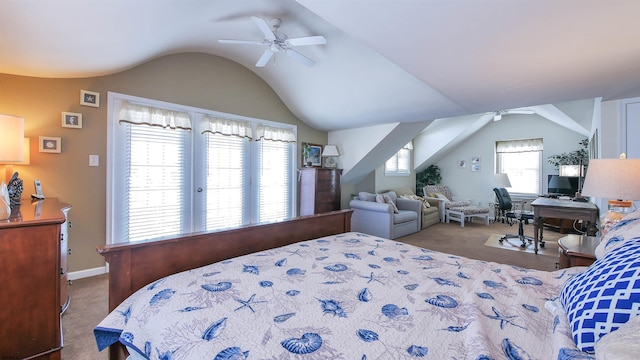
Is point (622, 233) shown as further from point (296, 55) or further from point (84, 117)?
point (84, 117)

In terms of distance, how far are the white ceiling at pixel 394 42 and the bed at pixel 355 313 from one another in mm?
1423

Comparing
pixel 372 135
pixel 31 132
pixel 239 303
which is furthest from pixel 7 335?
pixel 372 135

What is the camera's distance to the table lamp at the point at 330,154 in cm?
494

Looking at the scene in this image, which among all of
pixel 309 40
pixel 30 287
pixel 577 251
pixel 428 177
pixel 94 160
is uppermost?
pixel 309 40

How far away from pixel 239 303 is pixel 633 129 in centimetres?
388

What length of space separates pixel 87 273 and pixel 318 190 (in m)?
3.15

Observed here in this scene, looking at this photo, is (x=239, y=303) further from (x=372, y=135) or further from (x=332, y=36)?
(x=372, y=135)

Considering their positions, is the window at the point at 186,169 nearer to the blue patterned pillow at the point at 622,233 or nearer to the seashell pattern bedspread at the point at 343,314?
the seashell pattern bedspread at the point at 343,314

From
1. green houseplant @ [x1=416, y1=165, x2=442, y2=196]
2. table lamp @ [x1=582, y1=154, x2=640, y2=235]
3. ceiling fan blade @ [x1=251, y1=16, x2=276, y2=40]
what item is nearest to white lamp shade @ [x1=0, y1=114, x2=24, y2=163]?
ceiling fan blade @ [x1=251, y1=16, x2=276, y2=40]

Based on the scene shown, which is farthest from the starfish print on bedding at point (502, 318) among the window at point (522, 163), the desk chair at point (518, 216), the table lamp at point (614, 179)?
the window at point (522, 163)

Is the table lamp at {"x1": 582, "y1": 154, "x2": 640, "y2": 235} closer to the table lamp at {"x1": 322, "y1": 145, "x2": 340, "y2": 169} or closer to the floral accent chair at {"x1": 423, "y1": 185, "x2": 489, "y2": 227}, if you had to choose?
the table lamp at {"x1": 322, "y1": 145, "x2": 340, "y2": 169}

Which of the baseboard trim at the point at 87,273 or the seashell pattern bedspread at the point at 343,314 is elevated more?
the seashell pattern bedspread at the point at 343,314

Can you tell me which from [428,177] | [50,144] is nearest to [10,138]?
[50,144]

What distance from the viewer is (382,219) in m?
4.77
